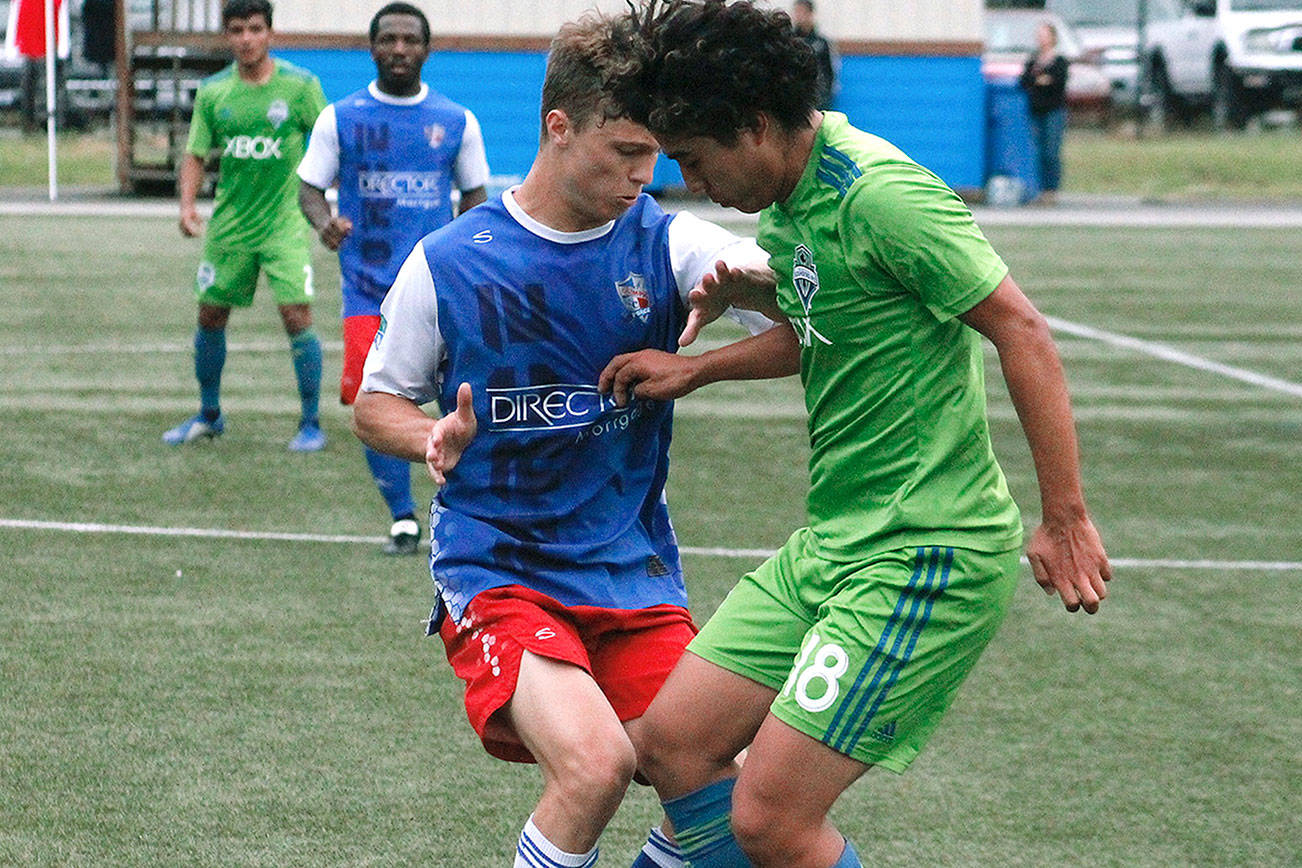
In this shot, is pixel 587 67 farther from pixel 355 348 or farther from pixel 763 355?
pixel 355 348

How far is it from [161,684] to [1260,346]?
32.5ft

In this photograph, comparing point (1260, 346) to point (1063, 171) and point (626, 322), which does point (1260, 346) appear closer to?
point (626, 322)

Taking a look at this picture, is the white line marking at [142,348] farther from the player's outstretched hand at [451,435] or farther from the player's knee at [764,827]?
the player's knee at [764,827]

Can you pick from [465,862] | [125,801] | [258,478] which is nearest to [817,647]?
[465,862]

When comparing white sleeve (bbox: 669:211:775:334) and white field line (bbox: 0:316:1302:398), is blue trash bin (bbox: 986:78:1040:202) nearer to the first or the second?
white field line (bbox: 0:316:1302:398)

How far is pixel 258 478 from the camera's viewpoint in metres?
9.49

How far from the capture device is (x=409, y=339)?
4145mm

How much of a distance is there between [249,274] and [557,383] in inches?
261

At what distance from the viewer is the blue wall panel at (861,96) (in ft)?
82.4

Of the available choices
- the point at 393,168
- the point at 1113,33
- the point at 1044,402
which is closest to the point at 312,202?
the point at 393,168

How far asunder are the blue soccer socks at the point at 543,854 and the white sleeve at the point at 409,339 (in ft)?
3.01

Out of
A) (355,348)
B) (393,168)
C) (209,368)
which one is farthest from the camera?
(209,368)

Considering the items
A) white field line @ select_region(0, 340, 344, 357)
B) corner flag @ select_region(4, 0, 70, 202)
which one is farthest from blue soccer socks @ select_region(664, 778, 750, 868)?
corner flag @ select_region(4, 0, 70, 202)

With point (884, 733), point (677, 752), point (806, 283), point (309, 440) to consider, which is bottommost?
point (309, 440)
